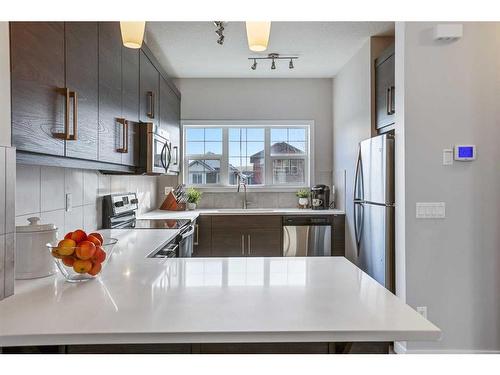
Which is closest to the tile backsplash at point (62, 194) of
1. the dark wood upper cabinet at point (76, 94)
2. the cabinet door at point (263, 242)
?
the dark wood upper cabinet at point (76, 94)

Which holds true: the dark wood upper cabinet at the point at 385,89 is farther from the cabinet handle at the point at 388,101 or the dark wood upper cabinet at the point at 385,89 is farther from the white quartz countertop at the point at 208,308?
the white quartz countertop at the point at 208,308

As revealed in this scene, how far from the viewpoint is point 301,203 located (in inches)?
181

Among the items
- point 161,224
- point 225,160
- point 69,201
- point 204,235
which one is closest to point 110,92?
point 69,201

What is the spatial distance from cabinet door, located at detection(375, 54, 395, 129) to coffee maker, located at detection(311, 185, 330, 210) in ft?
4.05

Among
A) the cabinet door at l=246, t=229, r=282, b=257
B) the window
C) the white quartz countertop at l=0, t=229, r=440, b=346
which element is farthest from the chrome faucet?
the white quartz countertop at l=0, t=229, r=440, b=346

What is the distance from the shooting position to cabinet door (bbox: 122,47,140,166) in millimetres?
2293

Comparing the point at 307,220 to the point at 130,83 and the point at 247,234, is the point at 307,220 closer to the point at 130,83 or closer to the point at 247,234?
the point at 247,234

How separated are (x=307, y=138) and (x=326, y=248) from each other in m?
1.51

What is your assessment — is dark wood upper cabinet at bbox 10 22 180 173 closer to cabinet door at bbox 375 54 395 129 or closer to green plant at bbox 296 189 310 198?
cabinet door at bbox 375 54 395 129

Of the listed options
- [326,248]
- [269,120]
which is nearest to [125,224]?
[326,248]

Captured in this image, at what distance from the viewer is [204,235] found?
413 centimetres
